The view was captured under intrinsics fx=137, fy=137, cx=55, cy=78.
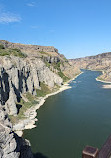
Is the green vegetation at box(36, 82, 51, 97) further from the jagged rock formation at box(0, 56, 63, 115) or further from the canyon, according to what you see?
the jagged rock formation at box(0, 56, 63, 115)

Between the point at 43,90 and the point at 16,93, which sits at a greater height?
the point at 16,93

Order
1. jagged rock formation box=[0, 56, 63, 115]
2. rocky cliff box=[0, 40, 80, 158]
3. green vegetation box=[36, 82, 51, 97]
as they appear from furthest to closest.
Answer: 1. green vegetation box=[36, 82, 51, 97]
2. jagged rock formation box=[0, 56, 63, 115]
3. rocky cliff box=[0, 40, 80, 158]

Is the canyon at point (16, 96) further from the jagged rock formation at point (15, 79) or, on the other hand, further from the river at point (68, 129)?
the river at point (68, 129)

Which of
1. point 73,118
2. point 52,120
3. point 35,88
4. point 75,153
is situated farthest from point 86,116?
point 35,88

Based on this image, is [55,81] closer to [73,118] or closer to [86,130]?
[73,118]

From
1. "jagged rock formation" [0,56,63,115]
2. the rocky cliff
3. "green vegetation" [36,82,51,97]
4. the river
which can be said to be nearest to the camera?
the rocky cliff

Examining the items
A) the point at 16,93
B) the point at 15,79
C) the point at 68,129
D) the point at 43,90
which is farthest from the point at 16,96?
the point at 43,90

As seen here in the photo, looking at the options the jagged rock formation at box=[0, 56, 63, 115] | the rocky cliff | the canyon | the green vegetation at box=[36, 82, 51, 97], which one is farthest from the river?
the green vegetation at box=[36, 82, 51, 97]

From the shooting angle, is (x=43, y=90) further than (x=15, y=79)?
Yes

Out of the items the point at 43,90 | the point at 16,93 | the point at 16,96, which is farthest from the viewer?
the point at 43,90

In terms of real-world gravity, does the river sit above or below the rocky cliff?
below

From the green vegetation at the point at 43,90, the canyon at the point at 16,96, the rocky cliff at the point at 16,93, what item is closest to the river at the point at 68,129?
the canyon at the point at 16,96

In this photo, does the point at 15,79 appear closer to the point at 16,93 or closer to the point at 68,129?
the point at 16,93
